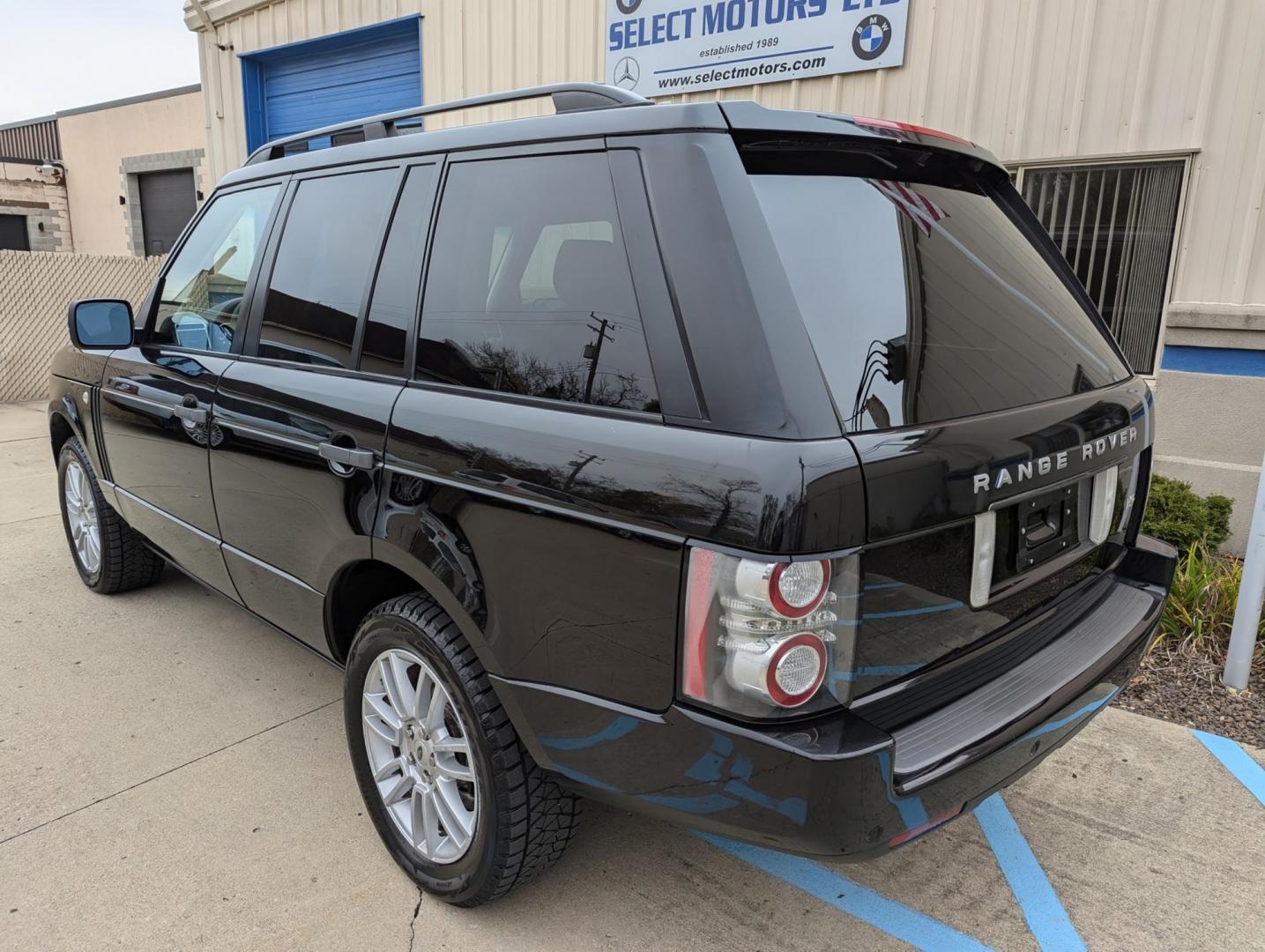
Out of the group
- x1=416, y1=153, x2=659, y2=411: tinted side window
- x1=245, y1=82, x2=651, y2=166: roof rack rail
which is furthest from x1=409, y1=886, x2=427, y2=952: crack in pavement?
x1=245, y1=82, x2=651, y2=166: roof rack rail

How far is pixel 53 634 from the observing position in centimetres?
398

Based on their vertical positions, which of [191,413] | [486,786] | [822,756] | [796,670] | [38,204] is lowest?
[486,786]

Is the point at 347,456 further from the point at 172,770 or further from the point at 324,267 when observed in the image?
the point at 172,770

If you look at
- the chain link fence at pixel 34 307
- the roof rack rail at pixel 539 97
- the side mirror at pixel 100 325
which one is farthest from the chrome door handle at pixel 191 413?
the chain link fence at pixel 34 307

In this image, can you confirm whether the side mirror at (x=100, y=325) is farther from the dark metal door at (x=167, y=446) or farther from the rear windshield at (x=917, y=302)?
the rear windshield at (x=917, y=302)

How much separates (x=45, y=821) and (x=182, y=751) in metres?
0.46

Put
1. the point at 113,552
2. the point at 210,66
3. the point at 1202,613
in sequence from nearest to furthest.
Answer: the point at 1202,613 < the point at 113,552 < the point at 210,66

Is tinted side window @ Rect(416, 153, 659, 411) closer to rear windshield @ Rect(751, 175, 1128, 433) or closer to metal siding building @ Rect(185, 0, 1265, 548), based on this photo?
rear windshield @ Rect(751, 175, 1128, 433)

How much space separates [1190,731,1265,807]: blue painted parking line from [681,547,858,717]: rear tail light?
2.24 meters

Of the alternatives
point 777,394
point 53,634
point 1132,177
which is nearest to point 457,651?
point 777,394

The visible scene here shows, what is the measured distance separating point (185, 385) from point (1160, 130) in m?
5.00

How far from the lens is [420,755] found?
2.34m

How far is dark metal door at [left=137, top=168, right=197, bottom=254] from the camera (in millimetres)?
16781

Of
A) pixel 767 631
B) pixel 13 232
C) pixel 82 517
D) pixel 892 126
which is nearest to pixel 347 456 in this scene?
pixel 767 631
